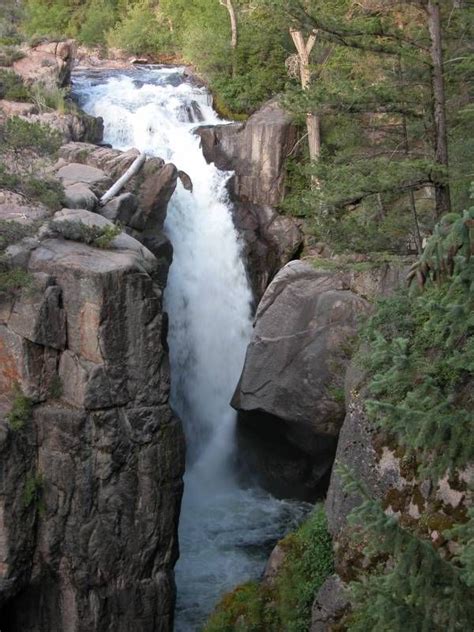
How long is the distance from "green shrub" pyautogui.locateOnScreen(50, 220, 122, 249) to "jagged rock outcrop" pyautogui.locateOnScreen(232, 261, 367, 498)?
416 cm

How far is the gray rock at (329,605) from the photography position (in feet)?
31.2

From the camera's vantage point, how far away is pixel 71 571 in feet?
39.2

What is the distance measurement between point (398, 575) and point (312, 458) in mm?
10538

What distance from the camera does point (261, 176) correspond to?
65.4 feet

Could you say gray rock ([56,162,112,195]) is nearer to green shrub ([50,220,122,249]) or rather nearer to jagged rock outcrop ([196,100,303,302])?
green shrub ([50,220,122,249])

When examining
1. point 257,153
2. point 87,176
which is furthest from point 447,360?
point 257,153

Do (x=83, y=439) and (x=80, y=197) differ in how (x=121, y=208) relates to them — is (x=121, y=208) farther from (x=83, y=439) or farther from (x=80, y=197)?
(x=83, y=439)

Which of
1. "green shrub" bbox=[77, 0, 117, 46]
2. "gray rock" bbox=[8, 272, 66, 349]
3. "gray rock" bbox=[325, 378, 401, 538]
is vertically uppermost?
"green shrub" bbox=[77, 0, 117, 46]


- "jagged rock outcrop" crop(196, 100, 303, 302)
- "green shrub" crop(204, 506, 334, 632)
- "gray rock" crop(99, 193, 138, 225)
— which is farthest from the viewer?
"jagged rock outcrop" crop(196, 100, 303, 302)

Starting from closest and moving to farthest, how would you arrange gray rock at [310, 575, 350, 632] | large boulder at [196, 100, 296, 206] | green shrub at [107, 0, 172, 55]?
gray rock at [310, 575, 350, 632] < large boulder at [196, 100, 296, 206] < green shrub at [107, 0, 172, 55]

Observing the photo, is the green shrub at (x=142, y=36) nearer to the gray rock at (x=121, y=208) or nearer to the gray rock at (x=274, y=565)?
the gray rock at (x=121, y=208)

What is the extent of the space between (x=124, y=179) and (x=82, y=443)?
20.9 feet

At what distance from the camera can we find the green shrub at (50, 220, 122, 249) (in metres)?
12.3

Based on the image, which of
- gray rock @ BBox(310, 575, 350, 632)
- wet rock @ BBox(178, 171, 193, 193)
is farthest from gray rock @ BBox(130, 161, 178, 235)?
gray rock @ BBox(310, 575, 350, 632)
